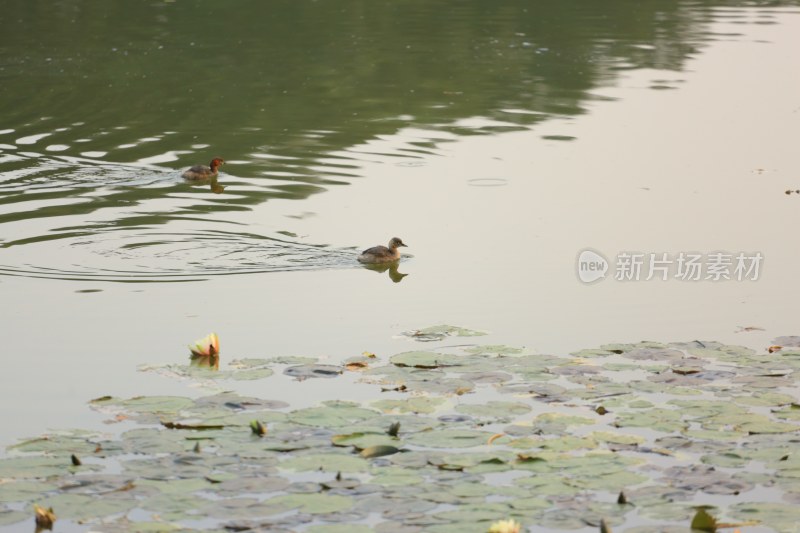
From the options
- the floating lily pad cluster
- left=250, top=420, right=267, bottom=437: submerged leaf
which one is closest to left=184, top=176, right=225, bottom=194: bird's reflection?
the floating lily pad cluster

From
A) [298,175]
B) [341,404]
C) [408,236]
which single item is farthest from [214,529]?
[298,175]

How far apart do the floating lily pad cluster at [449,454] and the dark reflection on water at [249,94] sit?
13.8ft

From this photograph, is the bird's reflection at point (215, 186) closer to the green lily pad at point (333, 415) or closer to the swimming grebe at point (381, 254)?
the swimming grebe at point (381, 254)

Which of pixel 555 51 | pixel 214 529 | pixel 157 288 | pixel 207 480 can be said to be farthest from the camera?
pixel 555 51

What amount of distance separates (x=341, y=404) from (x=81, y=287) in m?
4.38

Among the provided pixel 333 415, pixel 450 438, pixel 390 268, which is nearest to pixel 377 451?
pixel 450 438

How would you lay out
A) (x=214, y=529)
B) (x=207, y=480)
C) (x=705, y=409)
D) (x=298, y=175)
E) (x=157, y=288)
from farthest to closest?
1. (x=298, y=175)
2. (x=157, y=288)
3. (x=705, y=409)
4. (x=207, y=480)
5. (x=214, y=529)

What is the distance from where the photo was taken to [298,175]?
16.4 meters

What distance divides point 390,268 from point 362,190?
336 centimetres

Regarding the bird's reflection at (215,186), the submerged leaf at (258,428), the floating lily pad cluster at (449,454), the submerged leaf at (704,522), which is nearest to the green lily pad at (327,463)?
the floating lily pad cluster at (449,454)

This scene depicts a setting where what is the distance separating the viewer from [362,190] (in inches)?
619

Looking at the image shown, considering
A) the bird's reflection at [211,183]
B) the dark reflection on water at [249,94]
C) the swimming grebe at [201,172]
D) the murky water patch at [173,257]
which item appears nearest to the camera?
the murky water patch at [173,257]

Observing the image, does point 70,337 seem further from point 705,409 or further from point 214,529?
point 705,409

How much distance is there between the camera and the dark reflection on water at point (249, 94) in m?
14.2
